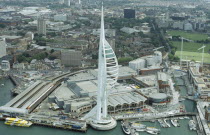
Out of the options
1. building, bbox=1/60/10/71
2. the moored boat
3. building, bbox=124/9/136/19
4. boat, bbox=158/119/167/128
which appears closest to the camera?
boat, bbox=158/119/167/128

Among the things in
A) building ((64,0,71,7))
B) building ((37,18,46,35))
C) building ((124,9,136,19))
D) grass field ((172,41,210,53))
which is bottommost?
grass field ((172,41,210,53))

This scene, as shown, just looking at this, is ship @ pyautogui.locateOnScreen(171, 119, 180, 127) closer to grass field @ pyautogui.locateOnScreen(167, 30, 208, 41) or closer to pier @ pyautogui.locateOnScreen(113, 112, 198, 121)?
pier @ pyautogui.locateOnScreen(113, 112, 198, 121)

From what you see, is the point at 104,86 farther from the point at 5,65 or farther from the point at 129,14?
the point at 129,14

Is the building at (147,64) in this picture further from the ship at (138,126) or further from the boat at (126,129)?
the boat at (126,129)

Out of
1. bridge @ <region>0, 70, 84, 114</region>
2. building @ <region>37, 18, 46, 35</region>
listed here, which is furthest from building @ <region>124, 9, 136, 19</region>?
bridge @ <region>0, 70, 84, 114</region>

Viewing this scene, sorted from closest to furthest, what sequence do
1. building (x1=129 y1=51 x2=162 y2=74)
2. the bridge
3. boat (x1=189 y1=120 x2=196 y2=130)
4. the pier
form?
boat (x1=189 y1=120 x2=196 y2=130), the pier, the bridge, building (x1=129 y1=51 x2=162 y2=74)

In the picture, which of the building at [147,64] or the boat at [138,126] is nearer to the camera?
the boat at [138,126]

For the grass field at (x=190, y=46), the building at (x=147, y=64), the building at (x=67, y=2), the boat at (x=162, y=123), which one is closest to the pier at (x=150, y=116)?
the boat at (x=162, y=123)

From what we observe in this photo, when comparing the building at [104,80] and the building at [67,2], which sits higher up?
the building at [67,2]
